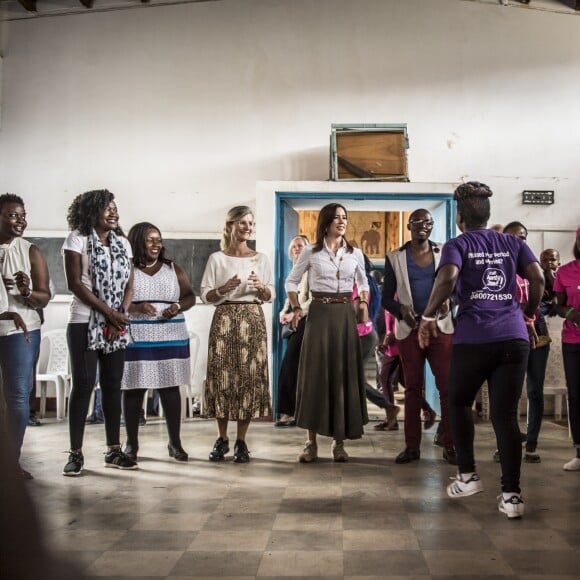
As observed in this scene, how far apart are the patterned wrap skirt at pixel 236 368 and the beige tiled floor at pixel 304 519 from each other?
1.05ft

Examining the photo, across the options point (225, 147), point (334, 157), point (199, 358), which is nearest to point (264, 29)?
point (225, 147)

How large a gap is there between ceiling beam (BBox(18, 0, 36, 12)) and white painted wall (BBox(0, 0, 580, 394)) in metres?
0.38

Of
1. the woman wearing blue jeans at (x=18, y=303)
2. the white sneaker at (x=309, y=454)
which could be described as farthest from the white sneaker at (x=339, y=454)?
the woman wearing blue jeans at (x=18, y=303)

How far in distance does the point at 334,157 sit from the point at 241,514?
14.0 feet

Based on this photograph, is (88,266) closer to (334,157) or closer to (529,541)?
(529,541)

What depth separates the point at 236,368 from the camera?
432cm

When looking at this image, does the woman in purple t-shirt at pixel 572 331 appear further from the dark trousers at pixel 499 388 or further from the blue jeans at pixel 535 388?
the dark trousers at pixel 499 388

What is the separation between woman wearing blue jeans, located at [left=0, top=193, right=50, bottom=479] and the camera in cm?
370

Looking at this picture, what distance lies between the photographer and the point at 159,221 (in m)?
7.32

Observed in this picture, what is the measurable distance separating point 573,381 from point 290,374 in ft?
6.83

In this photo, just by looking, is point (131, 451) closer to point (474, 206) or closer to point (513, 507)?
point (513, 507)

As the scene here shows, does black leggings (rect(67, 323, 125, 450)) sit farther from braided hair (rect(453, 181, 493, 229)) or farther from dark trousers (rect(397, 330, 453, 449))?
braided hair (rect(453, 181, 493, 229))

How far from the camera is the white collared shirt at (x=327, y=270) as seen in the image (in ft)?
14.2

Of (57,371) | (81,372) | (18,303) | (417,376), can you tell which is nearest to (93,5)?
(57,371)
